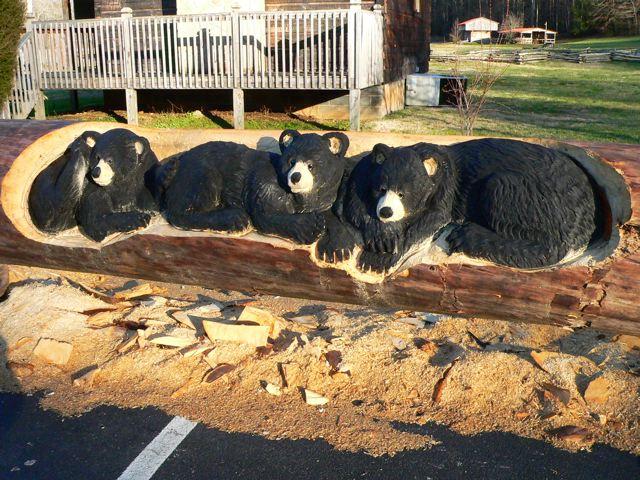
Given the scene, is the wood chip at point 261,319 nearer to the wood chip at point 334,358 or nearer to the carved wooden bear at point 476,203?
the wood chip at point 334,358

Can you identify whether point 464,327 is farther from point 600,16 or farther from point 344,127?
point 600,16

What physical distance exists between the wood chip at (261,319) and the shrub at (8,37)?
8568 mm

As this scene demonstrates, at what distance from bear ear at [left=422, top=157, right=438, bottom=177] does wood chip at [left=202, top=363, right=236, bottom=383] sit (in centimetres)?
144

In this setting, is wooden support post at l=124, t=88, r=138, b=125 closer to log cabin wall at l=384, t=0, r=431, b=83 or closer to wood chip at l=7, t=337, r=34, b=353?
log cabin wall at l=384, t=0, r=431, b=83

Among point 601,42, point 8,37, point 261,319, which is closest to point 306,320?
point 261,319

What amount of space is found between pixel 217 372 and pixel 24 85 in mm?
9528

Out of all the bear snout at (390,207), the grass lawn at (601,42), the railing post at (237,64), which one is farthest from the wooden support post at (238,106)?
the grass lawn at (601,42)

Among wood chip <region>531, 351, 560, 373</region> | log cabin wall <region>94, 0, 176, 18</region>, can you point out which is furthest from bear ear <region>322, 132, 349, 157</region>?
log cabin wall <region>94, 0, 176, 18</region>

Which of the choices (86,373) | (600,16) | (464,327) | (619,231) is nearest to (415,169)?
(619,231)

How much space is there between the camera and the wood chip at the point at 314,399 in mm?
3043

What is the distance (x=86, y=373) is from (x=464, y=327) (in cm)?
217

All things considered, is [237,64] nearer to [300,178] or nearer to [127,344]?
[127,344]

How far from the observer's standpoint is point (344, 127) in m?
10.8

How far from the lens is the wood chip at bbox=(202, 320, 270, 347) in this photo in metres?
3.48
